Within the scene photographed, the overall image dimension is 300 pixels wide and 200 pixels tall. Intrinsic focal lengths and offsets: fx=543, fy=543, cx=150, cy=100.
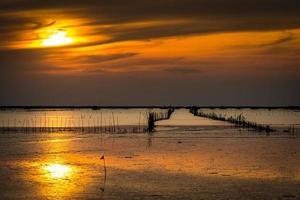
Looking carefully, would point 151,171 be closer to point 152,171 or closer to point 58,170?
point 152,171

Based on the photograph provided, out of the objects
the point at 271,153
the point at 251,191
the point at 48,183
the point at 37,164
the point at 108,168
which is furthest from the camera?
the point at 271,153

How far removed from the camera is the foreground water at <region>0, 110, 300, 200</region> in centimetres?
1805

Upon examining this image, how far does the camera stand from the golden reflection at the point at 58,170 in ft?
72.5

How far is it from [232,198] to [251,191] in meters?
1.53

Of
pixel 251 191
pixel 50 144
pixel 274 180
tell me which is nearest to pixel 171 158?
pixel 274 180

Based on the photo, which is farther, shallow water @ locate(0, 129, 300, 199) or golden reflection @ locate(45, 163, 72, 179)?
golden reflection @ locate(45, 163, 72, 179)

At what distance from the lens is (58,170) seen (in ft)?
78.1

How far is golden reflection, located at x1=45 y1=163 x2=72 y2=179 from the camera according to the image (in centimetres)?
2210

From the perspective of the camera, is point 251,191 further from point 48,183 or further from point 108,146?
point 108,146

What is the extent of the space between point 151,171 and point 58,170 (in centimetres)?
410

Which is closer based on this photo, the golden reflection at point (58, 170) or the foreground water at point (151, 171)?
the foreground water at point (151, 171)

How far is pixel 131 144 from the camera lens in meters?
38.4

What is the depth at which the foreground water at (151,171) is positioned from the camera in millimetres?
18047

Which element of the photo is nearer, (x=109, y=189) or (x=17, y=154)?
(x=109, y=189)
